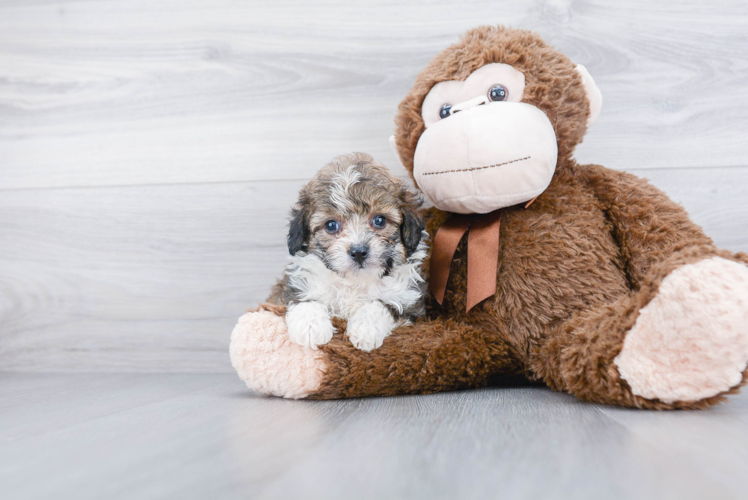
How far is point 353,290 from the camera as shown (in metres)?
1.58

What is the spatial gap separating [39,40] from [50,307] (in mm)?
1174

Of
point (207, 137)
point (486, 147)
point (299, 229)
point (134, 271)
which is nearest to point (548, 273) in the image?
point (486, 147)

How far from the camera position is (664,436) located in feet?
3.23

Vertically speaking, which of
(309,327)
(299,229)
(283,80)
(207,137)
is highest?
(283,80)

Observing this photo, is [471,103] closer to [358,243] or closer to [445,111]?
[445,111]

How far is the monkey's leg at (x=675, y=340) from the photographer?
41.6 inches

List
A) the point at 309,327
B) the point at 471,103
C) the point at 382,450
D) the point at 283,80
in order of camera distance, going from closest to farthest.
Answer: the point at 382,450 < the point at 309,327 < the point at 471,103 < the point at 283,80

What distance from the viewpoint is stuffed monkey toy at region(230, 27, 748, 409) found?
1.42 m

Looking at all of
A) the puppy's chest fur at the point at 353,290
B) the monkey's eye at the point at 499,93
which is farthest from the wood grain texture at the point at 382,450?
the monkey's eye at the point at 499,93

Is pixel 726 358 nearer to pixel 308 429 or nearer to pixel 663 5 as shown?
pixel 308 429

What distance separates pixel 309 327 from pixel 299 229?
0.34 meters

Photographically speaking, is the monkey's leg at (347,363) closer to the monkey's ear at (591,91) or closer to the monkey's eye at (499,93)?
the monkey's eye at (499,93)

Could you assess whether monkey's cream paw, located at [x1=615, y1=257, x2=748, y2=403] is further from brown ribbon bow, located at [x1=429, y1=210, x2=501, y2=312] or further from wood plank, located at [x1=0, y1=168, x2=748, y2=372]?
wood plank, located at [x1=0, y1=168, x2=748, y2=372]

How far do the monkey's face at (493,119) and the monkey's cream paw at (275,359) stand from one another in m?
0.60
